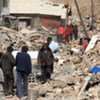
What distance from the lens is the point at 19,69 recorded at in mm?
16172

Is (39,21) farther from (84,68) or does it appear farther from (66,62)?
(84,68)

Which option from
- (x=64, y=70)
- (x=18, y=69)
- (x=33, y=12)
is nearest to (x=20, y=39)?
(x=64, y=70)

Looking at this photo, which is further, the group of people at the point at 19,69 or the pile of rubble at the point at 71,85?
the group of people at the point at 19,69

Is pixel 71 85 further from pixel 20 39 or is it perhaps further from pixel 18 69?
pixel 20 39

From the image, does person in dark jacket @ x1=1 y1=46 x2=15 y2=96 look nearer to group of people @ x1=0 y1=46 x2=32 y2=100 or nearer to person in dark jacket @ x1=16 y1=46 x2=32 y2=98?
group of people @ x1=0 y1=46 x2=32 y2=100

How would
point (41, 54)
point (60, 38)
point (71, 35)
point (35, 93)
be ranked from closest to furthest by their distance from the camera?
point (35, 93) → point (41, 54) → point (60, 38) → point (71, 35)

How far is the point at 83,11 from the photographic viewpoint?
81.0 meters

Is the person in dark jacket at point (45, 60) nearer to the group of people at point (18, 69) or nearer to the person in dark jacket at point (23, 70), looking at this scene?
the group of people at point (18, 69)

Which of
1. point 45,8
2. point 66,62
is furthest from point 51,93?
point 45,8

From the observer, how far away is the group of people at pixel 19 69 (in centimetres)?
1619

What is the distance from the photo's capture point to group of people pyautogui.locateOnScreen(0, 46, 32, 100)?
1619 cm

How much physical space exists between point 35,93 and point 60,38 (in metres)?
17.0

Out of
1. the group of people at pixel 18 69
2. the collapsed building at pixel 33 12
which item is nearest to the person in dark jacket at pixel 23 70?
the group of people at pixel 18 69

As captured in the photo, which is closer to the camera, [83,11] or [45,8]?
[45,8]
